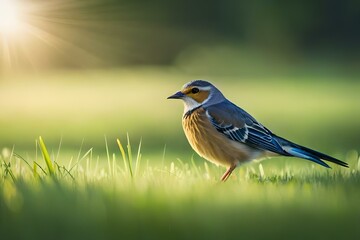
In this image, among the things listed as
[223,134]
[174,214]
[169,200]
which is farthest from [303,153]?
[174,214]

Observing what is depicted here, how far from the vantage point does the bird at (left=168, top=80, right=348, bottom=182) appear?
5547 mm

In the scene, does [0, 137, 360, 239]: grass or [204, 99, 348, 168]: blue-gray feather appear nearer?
[0, 137, 360, 239]: grass

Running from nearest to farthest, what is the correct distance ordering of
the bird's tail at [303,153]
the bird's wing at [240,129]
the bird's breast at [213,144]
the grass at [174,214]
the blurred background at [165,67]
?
the grass at [174,214]
the bird's tail at [303,153]
the bird's breast at [213,144]
the bird's wing at [240,129]
the blurred background at [165,67]

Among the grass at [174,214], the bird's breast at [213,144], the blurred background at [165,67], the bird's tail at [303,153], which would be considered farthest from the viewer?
the blurred background at [165,67]

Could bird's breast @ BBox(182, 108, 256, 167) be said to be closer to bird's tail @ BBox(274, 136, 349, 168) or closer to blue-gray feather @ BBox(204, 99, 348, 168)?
blue-gray feather @ BBox(204, 99, 348, 168)

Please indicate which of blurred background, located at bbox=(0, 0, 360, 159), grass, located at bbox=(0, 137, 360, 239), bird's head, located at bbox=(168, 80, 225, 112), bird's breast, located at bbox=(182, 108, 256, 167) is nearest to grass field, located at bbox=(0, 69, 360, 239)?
grass, located at bbox=(0, 137, 360, 239)

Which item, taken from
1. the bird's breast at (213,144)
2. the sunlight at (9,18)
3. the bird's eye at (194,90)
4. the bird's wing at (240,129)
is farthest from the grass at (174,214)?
the sunlight at (9,18)

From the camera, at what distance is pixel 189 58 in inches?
899

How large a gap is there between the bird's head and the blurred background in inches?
114

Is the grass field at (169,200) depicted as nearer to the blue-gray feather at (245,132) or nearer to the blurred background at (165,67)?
the blue-gray feather at (245,132)

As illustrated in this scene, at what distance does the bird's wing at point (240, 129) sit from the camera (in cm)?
563

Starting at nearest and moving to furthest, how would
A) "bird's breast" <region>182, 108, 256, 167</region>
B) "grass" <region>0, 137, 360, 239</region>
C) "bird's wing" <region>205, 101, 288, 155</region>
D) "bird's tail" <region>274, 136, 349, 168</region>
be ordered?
"grass" <region>0, 137, 360, 239</region> < "bird's tail" <region>274, 136, 349, 168</region> < "bird's breast" <region>182, 108, 256, 167</region> < "bird's wing" <region>205, 101, 288, 155</region>

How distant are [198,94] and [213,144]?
420 mm

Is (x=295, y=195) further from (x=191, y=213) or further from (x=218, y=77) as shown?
(x=218, y=77)
